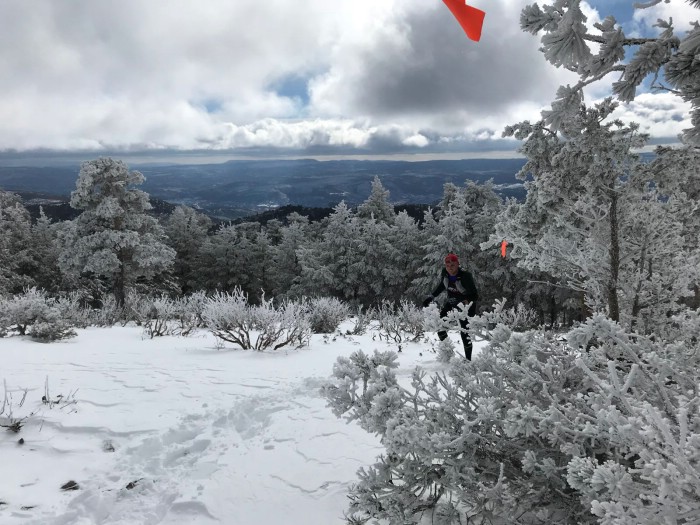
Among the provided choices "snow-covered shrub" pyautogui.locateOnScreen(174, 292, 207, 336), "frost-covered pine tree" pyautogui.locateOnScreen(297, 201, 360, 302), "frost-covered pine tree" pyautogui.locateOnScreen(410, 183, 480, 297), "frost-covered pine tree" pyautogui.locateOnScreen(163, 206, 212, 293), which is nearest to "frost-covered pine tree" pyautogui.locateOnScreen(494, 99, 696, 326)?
"snow-covered shrub" pyautogui.locateOnScreen(174, 292, 207, 336)

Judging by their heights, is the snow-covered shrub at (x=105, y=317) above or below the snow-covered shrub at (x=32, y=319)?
below

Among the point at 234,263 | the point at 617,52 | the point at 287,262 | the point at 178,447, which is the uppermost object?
the point at 617,52

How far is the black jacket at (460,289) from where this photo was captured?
6.58 metres

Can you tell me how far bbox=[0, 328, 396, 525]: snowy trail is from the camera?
10.00 ft

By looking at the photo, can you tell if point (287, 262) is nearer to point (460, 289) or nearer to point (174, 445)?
point (460, 289)

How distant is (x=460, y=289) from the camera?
671 centimetres

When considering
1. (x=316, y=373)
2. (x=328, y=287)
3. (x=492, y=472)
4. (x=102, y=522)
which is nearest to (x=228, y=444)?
(x=102, y=522)

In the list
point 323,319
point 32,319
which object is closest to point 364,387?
point 323,319

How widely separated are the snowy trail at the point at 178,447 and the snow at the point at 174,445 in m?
0.01

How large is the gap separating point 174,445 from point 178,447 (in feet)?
0.18

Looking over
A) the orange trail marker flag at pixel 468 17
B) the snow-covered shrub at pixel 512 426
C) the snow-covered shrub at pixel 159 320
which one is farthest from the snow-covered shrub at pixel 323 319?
the orange trail marker flag at pixel 468 17

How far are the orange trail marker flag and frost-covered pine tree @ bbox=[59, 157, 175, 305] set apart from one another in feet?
72.4

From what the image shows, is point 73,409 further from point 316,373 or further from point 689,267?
point 689,267

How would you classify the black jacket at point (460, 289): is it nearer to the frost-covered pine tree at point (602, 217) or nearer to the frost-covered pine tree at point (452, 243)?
the frost-covered pine tree at point (602, 217)
